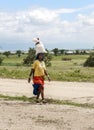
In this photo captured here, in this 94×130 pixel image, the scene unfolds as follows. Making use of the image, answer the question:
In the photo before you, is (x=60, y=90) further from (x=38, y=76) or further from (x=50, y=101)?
(x=38, y=76)

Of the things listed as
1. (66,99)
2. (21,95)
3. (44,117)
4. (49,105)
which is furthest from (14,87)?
(44,117)

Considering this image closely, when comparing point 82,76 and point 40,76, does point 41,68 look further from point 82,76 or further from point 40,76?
point 82,76

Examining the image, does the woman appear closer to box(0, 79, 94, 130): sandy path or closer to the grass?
the grass

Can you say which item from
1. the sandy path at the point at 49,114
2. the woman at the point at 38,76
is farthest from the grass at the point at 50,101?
the sandy path at the point at 49,114

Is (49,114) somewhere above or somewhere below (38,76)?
below

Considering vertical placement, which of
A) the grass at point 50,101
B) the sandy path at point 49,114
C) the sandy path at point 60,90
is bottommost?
the sandy path at point 60,90

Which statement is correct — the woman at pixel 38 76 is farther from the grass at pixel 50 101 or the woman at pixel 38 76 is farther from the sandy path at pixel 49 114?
the sandy path at pixel 49 114

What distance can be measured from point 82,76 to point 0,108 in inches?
449

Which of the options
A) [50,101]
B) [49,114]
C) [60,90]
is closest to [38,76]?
[50,101]

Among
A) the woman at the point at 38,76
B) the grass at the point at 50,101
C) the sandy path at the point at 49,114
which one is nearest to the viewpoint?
the sandy path at the point at 49,114

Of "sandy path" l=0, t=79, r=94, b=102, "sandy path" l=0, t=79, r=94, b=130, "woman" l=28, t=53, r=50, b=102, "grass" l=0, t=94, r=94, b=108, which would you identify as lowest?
"sandy path" l=0, t=79, r=94, b=102

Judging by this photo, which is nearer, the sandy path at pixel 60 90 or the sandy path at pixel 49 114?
the sandy path at pixel 49 114

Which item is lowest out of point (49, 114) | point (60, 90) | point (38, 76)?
point (60, 90)

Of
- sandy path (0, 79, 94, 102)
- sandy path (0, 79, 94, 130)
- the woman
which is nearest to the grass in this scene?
the woman
